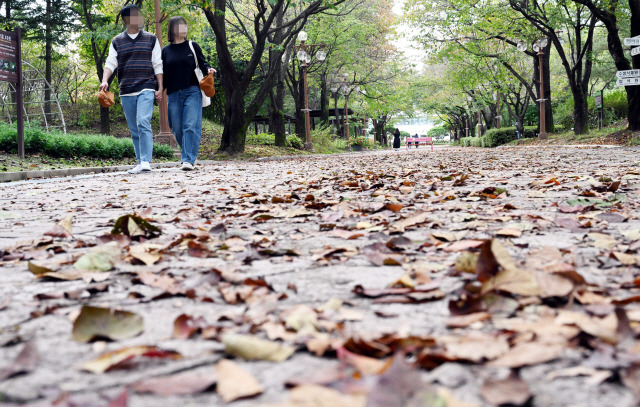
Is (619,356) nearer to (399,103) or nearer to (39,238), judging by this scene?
(39,238)

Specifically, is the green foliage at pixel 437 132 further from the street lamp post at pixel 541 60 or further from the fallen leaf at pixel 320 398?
the fallen leaf at pixel 320 398

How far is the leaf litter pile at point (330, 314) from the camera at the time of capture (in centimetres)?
103

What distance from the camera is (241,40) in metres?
28.2

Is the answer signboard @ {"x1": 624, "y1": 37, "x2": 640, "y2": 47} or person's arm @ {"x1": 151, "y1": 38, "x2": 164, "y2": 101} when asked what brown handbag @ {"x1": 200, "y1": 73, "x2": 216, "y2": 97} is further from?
signboard @ {"x1": 624, "y1": 37, "x2": 640, "y2": 47}

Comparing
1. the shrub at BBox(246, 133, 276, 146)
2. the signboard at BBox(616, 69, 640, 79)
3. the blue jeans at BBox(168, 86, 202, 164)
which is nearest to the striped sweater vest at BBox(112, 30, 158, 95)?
the blue jeans at BBox(168, 86, 202, 164)

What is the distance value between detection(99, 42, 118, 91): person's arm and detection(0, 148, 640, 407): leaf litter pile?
5220mm

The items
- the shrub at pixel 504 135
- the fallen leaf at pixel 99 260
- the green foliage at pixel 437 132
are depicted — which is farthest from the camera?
the green foliage at pixel 437 132

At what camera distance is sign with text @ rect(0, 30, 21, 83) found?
1024 cm

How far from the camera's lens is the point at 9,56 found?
1045cm

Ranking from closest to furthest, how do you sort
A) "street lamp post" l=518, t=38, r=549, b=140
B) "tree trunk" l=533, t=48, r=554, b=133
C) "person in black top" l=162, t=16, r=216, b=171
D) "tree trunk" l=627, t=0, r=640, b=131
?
1. "person in black top" l=162, t=16, r=216, b=171
2. "tree trunk" l=627, t=0, r=640, b=131
3. "street lamp post" l=518, t=38, r=549, b=140
4. "tree trunk" l=533, t=48, r=554, b=133

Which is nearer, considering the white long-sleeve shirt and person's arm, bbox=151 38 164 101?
the white long-sleeve shirt

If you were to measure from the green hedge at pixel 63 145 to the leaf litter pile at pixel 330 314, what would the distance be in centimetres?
825

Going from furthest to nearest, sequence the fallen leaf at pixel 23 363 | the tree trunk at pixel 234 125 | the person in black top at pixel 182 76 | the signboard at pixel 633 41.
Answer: the tree trunk at pixel 234 125, the signboard at pixel 633 41, the person in black top at pixel 182 76, the fallen leaf at pixel 23 363

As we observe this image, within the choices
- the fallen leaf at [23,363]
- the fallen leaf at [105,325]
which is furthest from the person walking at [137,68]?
the fallen leaf at [23,363]
